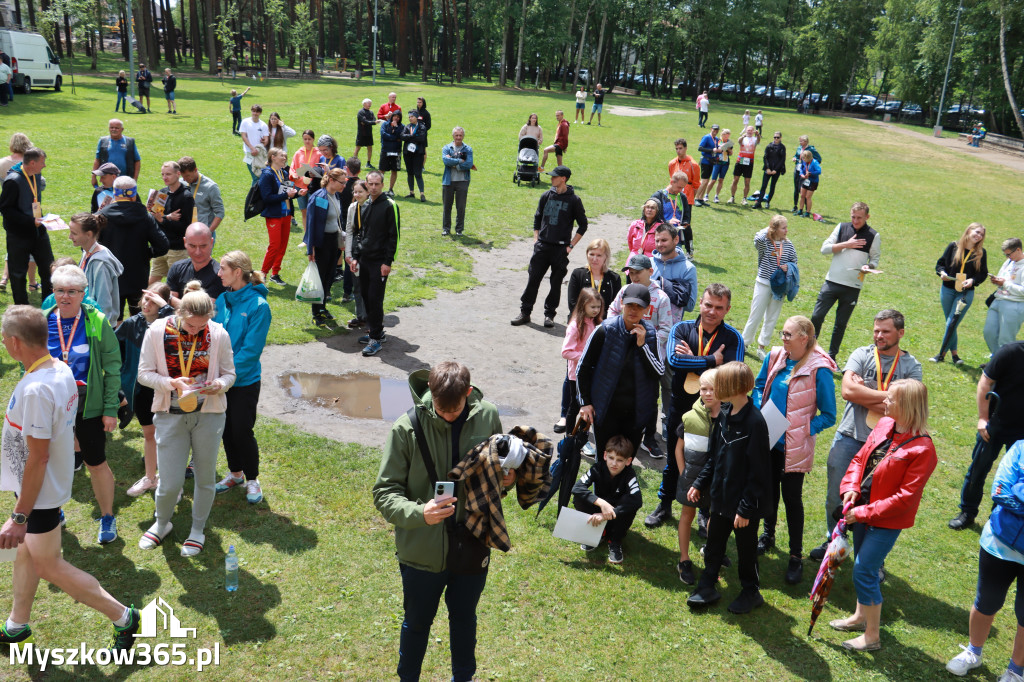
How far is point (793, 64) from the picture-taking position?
6788 cm

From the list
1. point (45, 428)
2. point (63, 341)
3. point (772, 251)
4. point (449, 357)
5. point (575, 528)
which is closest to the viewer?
point (45, 428)

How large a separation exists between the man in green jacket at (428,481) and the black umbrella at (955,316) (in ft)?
32.0

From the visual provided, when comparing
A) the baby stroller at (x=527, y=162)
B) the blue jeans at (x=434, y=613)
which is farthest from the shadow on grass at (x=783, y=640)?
the baby stroller at (x=527, y=162)

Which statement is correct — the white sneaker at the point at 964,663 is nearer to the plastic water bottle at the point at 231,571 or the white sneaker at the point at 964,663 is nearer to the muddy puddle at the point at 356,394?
the muddy puddle at the point at 356,394

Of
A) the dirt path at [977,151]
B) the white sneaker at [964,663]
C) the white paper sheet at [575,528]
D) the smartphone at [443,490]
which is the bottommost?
the white sneaker at [964,663]

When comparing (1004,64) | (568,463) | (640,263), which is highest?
(1004,64)

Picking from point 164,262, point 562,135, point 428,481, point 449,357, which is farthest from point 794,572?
point 562,135

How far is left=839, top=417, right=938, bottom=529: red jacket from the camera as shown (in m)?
4.62

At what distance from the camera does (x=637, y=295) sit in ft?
19.5

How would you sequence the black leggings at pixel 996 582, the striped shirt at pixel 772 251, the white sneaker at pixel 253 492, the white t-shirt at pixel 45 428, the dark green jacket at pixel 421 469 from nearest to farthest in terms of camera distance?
the dark green jacket at pixel 421 469 → the white t-shirt at pixel 45 428 → the black leggings at pixel 996 582 → the white sneaker at pixel 253 492 → the striped shirt at pixel 772 251

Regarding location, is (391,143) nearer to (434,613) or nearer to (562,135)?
(562,135)

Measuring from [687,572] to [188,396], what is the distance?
3857 mm

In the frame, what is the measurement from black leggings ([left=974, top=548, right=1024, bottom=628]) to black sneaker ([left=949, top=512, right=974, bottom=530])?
2216 mm

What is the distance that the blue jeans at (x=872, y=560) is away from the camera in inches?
190
